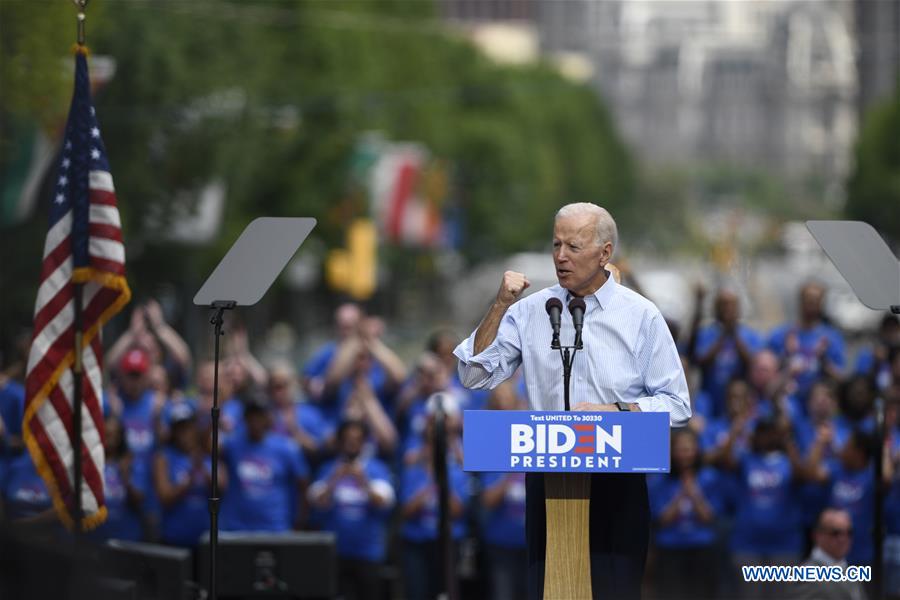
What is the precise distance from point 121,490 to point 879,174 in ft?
220

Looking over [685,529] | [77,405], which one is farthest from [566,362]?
[685,529]

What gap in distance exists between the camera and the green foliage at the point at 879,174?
2677 inches

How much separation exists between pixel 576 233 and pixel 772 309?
6766 centimetres

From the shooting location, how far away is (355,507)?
1298 centimetres

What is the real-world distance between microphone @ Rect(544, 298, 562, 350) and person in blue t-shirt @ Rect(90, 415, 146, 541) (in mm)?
5915

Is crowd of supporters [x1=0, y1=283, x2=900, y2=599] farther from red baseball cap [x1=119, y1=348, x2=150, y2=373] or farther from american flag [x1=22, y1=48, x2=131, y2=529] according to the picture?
american flag [x1=22, y1=48, x2=131, y2=529]

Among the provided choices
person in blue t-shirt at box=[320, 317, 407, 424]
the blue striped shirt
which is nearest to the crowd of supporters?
person in blue t-shirt at box=[320, 317, 407, 424]

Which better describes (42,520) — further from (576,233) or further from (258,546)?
(576,233)

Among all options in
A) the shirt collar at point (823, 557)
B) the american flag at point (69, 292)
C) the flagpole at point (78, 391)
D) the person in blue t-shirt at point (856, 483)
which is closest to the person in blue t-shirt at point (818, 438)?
the person in blue t-shirt at point (856, 483)

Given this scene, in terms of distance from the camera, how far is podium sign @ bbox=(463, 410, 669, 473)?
707cm

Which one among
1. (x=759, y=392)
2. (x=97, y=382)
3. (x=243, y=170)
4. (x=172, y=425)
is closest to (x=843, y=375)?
(x=759, y=392)

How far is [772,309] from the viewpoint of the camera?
74.0 metres

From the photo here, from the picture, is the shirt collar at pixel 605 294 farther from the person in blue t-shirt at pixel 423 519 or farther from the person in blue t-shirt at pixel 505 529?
the person in blue t-shirt at pixel 423 519

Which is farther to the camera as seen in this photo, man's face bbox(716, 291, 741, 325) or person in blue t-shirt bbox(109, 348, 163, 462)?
man's face bbox(716, 291, 741, 325)
